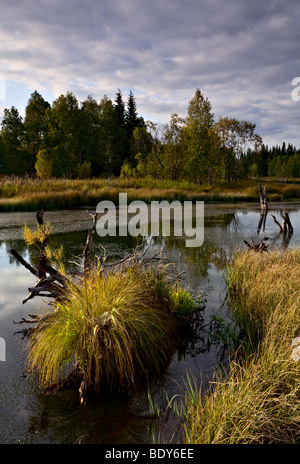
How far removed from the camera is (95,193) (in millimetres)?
20484

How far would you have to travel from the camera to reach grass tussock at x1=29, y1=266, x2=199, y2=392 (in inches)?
122

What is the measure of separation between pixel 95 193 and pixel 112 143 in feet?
84.3

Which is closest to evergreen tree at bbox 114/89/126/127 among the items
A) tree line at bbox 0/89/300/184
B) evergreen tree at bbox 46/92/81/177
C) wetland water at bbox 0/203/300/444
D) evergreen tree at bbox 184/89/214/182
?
tree line at bbox 0/89/300/184

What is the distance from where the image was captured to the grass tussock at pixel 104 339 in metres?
3.10

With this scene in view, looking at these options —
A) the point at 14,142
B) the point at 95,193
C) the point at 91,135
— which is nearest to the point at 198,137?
the point at 95,193

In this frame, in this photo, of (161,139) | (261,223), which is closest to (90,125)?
(161,139)

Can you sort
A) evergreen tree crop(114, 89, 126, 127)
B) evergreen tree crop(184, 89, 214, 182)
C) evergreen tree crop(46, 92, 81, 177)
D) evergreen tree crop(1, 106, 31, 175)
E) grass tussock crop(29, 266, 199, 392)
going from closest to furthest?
1. grass tussock crop(29, 266, 199, 392)
2. evergreen tree crop(184, 89, 214, 182)
3. evergreen tree crop(46, 92, 81, 177)
4. evergreen tree crop(1, 106, 31, 175)
5. evergreen tree crop(114, 89, 126, 127)

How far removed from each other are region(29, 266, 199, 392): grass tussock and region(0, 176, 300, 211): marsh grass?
49.2ft

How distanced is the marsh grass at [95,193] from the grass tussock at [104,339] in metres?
15.0

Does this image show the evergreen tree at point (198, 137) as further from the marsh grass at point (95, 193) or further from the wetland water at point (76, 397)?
the wetland water at point (76, 397)

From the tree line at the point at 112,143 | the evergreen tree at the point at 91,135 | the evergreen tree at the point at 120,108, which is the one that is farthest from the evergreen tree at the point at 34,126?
the evergreen tree at the point at 120,108

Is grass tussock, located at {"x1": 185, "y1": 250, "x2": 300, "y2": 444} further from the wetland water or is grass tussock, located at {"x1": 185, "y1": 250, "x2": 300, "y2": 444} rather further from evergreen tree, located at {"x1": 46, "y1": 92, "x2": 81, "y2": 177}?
evergreen tree, located at {"x1": 46, "y1": 92, "x2": 81, "y2": 177}

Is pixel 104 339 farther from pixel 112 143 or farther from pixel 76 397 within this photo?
pixel 112 143
